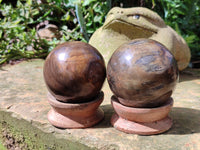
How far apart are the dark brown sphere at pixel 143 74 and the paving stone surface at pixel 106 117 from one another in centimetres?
21

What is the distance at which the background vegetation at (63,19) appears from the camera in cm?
349

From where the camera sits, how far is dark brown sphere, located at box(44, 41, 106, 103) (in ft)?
4.38

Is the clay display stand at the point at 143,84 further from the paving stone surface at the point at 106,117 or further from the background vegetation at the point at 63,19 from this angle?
the background vegetation at the point at 63,19

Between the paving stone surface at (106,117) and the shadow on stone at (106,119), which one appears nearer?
the paving stone surface at (106,117)

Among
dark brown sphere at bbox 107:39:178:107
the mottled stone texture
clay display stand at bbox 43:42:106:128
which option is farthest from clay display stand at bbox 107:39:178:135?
the mottled stone texture

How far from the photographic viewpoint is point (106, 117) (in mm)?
1607

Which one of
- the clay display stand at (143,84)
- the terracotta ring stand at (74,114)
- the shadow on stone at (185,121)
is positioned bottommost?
the shadow on stone at (185,121)

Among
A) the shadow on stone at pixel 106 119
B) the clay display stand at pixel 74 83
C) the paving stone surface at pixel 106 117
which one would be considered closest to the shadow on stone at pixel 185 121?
the paving stone surface at pixel 106 117

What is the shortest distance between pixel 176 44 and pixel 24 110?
69.9 inches

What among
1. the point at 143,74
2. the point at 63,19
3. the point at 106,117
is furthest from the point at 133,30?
the point at 63,19

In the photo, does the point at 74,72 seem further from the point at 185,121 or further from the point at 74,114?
the point at 185,121

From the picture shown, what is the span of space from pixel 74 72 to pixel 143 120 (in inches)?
19.0

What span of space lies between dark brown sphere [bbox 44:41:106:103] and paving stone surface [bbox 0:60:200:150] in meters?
0.23

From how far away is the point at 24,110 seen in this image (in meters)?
1.72
